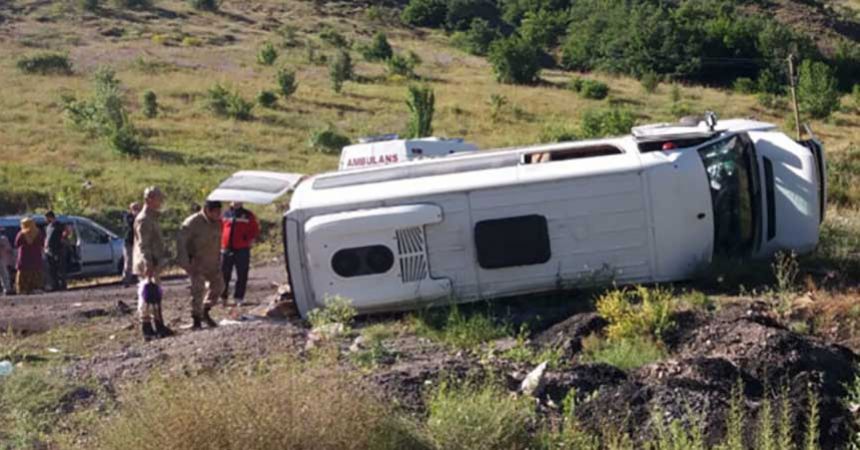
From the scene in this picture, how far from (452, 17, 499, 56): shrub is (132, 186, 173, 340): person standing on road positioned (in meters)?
61.4

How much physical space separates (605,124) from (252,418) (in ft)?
114

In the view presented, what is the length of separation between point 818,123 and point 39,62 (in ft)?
106

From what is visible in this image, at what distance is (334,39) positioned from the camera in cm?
6875

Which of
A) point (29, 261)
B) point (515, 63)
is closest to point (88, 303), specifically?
point (29, 261)

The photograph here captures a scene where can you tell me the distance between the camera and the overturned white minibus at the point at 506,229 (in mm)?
12695

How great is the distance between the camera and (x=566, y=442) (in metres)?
7.90

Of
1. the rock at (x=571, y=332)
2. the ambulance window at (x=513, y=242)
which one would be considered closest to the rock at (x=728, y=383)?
the rock at (x=571, y=332)

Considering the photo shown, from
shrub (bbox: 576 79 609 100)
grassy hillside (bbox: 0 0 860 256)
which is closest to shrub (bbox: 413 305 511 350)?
grassy hillside (bbox: 0 0 860 256)

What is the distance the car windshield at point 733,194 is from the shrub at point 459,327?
287 centimetres

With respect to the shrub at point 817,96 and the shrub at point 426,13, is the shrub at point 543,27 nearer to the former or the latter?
the shrub at point 426,13

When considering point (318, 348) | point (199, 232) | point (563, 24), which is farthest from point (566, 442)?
point (563, 24)

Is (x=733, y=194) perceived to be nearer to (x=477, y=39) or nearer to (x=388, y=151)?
(x=388, y=151)

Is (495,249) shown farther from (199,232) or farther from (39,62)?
(39,62)

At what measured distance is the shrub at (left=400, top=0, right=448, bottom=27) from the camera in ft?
282
